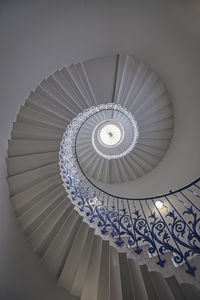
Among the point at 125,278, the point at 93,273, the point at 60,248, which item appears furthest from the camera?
the point at 60,248

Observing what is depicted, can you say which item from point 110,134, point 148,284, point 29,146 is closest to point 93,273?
point 148,284

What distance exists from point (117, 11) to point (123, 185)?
6.23 metres

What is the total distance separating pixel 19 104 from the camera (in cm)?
479

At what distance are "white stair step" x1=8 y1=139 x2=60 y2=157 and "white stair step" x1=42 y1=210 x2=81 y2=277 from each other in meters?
2.17

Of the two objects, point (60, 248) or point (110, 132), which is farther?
point (110, 132)

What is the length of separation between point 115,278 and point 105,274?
229mm

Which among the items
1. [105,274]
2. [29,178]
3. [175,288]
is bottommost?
[175,288]

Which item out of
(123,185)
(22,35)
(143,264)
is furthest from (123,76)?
(143,264)

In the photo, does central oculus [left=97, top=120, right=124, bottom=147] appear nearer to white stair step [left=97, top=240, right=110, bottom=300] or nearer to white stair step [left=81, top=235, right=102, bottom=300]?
white stair step [left=81, top=235, right=102, bottom=300]

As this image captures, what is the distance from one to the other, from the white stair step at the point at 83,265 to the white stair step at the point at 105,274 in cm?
38

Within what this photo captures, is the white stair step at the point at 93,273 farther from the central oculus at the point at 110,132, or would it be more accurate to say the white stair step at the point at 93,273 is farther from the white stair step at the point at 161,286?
the central oculus at the point at 110,132

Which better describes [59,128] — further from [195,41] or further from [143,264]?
[195,41]

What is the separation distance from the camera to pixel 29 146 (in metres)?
4.93

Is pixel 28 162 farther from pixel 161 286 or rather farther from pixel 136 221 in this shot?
pixel 161 286
